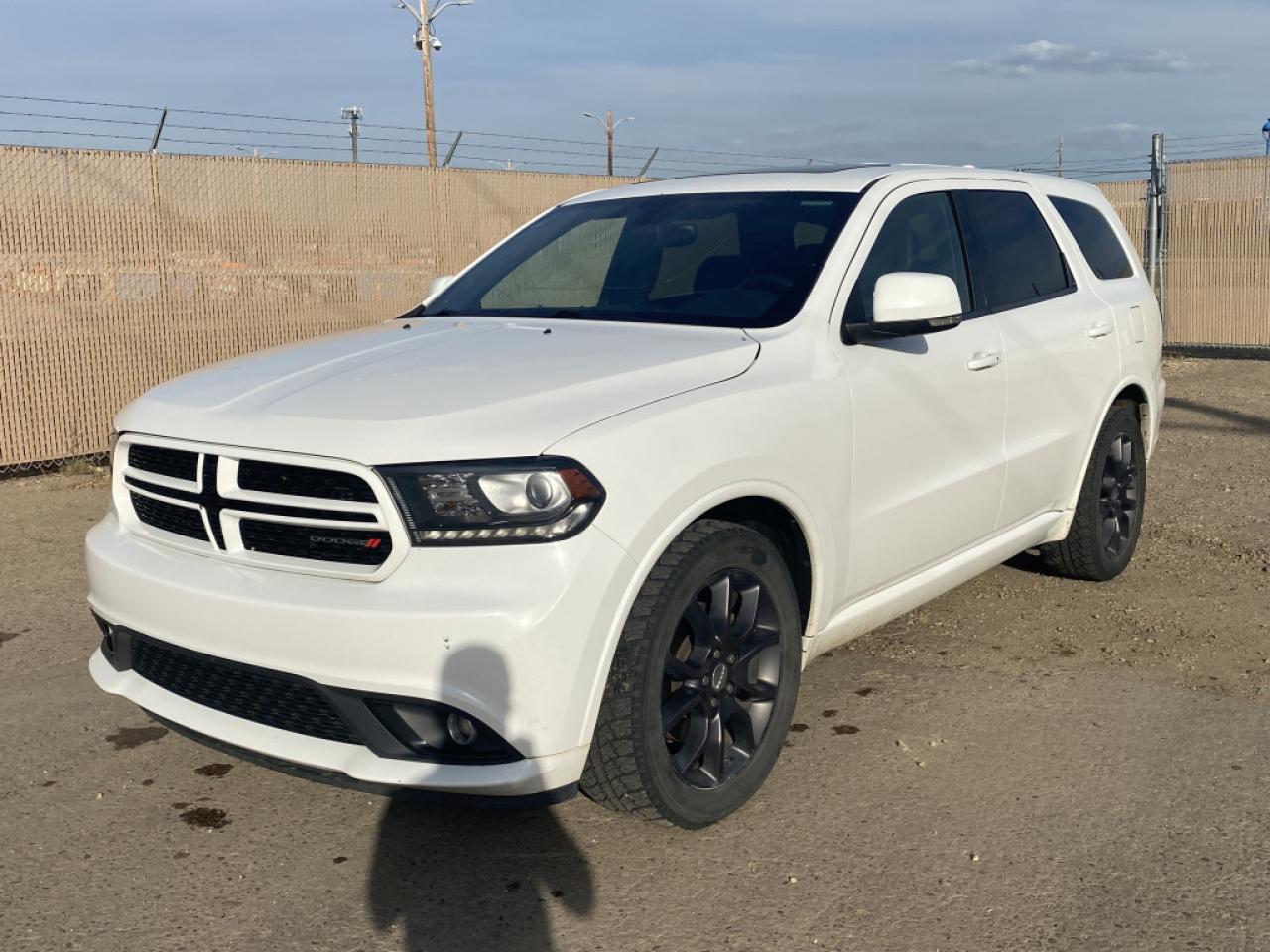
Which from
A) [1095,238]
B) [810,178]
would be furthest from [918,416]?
[1095,238]

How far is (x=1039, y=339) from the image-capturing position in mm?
4965

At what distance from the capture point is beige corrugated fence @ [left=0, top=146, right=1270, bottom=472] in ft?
29.3

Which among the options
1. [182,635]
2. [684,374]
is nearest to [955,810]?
[684,374]

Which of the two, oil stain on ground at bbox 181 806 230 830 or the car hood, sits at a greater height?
the car hood

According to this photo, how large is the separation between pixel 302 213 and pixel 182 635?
7.99 metres

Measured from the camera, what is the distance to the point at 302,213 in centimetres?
1061

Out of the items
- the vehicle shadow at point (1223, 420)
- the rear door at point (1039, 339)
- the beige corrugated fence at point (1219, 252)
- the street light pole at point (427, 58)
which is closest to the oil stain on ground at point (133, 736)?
the rear door at point (1039, 339)

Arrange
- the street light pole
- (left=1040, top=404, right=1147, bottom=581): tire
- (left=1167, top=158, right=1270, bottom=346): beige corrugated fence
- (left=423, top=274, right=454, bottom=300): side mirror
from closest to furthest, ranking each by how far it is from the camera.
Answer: (left=423, top=274, right=454, bottom=300): side mirror, (left=1040, top=404, right=1147, bottom=581): tire, (left=1167, top=158, right=1270, bottom=346): beige corrugated fence, the street light pole

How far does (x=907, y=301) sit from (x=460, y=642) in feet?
5.99

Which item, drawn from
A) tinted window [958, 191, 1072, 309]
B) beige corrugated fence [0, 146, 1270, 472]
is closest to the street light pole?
beige corrugated fence [0, 146, 1270, 472]

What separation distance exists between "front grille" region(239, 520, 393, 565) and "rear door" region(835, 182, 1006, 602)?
1.53 metres

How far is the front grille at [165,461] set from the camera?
131 inches

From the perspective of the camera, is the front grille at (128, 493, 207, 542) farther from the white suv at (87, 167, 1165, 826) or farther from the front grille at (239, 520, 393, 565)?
the front grille at (239, 520, 393, 565)

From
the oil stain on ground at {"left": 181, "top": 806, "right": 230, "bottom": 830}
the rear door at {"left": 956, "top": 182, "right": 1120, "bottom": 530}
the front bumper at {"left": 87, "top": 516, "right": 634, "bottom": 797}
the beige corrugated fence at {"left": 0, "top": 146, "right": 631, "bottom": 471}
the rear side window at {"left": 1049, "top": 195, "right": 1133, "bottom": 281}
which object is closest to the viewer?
the front bumper at {"left": 87, "top": 516, "right": 634, "bottom": 797}
